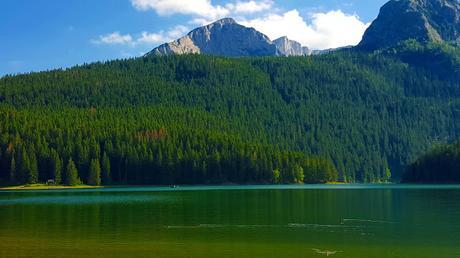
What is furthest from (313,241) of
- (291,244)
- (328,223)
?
(328,223)

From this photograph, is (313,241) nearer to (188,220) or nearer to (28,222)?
(188,220)

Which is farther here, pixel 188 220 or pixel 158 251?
pixel 188 220

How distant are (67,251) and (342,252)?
21147 millimetres

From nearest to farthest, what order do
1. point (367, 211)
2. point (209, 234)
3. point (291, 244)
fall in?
1. point (291, 244)
2. point (209, 234)
3. point (367, 211)

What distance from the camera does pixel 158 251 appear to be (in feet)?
Result: 162

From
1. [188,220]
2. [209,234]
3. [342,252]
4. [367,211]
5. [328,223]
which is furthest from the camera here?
[367,211]

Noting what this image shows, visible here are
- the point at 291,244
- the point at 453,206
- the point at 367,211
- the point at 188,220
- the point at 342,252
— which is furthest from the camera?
the point at 453,206

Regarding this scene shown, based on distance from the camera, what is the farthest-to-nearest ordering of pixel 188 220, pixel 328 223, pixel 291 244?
pixel 188 220
pixel 328 223
pixel 291 244

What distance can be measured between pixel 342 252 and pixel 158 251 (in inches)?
556

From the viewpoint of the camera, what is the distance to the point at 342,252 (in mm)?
48781

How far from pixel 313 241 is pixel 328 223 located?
15.6 meters

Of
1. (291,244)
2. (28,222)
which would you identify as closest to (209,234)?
(291,244)

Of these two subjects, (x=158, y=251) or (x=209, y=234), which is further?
(x=209, y=234)

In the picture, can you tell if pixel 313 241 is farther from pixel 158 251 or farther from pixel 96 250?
pixel 96 250
